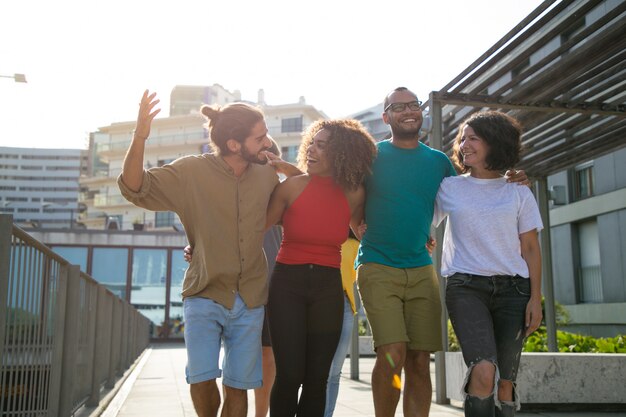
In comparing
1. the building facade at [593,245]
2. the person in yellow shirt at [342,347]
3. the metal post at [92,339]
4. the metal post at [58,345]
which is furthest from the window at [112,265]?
the person in yellow shirt at [342,347]

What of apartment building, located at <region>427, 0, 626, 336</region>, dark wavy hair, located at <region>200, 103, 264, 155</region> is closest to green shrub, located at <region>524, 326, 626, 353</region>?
apartment building, located at <region>427, 0, 626, 336</region>

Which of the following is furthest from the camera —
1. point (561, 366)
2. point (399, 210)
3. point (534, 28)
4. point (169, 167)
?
point (561, 366)

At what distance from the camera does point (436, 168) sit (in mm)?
4219

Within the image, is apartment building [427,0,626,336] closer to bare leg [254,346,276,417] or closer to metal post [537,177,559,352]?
metal post [537,177,559,352]

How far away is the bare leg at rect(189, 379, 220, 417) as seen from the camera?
350 cm

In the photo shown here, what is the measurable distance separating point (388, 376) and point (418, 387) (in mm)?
222

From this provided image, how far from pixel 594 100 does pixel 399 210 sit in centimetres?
408

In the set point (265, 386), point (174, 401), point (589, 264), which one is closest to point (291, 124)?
point (589, 264)

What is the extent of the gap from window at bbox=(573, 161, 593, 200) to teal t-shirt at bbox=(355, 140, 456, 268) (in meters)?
16.5

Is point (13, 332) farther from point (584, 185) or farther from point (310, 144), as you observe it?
point (584, 185)

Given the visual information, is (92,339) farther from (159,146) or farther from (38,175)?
(38,175)

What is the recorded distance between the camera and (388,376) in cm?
394

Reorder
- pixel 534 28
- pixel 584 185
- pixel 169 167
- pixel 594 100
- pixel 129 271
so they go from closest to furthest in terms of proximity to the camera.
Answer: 1. pixel 169 167
2. pixel 534 28
3. pixel 594 100
4. pixel 584 185
5. pixel 129 271

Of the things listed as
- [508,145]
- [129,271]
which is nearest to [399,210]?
[508,145]
